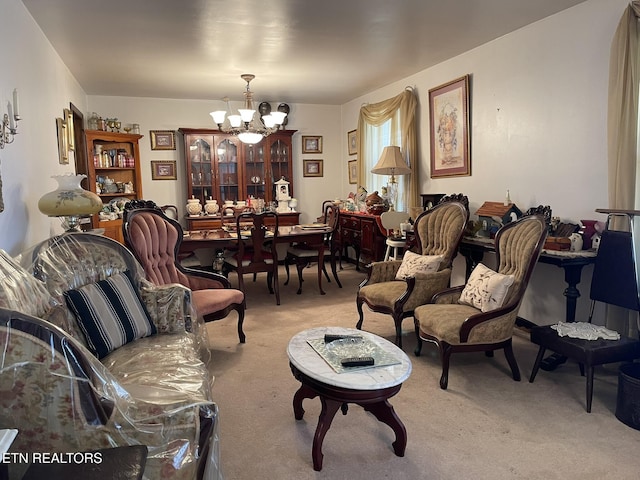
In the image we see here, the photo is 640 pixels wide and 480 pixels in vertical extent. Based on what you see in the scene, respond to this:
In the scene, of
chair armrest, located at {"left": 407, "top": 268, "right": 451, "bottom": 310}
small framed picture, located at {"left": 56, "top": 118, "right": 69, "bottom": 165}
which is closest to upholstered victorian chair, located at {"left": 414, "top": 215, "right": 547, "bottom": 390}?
chair armrest, located at {"left": 407, "top": 268, "right": 451, "bottom": 310}

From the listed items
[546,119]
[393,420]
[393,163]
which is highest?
[546,119]

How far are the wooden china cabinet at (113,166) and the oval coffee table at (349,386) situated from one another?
4.26m

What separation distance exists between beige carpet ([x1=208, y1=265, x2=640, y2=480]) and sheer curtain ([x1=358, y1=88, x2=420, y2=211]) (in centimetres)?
260

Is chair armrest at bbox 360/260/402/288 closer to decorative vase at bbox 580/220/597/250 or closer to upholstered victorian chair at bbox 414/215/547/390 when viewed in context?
upholstered victorian chair at bbox 414/215/547/390

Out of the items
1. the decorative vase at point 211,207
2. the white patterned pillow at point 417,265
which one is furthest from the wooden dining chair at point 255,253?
the decorative vase at point 211,207

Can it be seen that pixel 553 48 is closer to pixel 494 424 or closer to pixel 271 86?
pixel 494 424

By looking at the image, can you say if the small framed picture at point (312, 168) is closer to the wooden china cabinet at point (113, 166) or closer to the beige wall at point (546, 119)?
the wooden china cabinet at point (113, 166)

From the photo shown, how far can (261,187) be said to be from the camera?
23.5ft

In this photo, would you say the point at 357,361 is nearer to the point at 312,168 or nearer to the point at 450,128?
the point at 450,128

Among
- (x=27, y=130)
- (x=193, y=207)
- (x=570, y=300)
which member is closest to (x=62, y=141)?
(x=27, y=130)

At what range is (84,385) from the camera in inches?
52.6

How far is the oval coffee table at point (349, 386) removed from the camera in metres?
1.93

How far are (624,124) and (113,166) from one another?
571 cm

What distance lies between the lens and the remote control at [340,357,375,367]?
2.04 m
